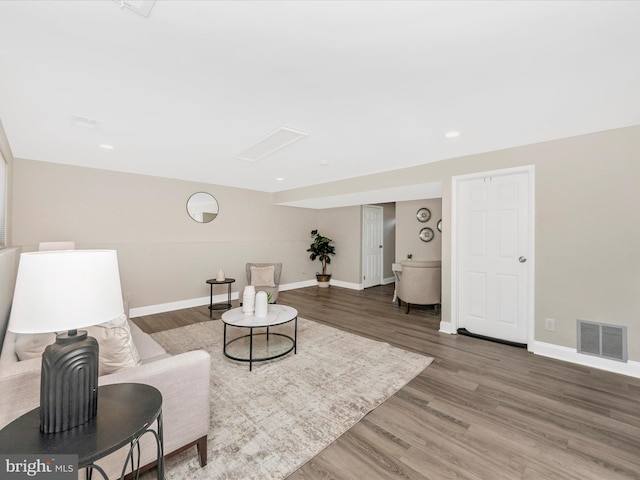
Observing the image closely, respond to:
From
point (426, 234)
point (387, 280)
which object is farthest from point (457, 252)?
point (387, 280)

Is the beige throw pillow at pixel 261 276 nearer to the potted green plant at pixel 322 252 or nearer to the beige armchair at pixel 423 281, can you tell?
the potted green plant at pixel 322 252

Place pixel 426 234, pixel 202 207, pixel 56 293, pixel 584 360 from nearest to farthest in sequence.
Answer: pixel 56 293 → pixel 584 360 → pixel 202 207 → pixel 426 234

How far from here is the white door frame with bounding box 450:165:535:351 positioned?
312 cm

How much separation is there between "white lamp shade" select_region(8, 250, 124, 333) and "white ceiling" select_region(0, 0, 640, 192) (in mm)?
1172

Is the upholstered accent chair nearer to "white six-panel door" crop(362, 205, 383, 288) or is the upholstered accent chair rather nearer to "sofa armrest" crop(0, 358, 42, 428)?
"white six-panel door" crop(362, 205, 383, 288)

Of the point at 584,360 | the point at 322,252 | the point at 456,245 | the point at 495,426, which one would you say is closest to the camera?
the point at 495,426

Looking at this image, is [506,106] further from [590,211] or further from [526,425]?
[526,425]

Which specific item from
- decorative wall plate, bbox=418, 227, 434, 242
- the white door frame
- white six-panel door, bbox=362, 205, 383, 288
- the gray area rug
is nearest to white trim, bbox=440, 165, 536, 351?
the white door frame

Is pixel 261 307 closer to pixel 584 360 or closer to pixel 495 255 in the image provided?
pixel 495 255

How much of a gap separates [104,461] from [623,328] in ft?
13.7

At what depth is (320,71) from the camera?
5.74ft

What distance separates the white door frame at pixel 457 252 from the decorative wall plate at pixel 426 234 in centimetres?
209

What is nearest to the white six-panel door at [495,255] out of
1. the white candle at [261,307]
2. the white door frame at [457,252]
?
the white door frame at [457,252]

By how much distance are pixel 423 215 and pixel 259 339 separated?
4209 millimetres
